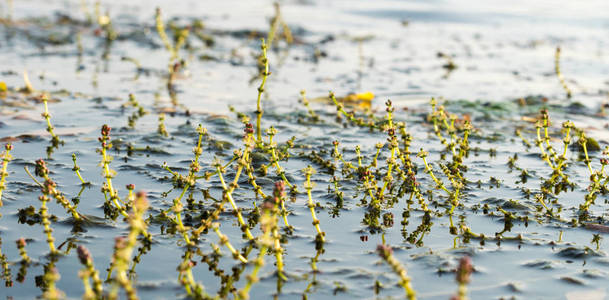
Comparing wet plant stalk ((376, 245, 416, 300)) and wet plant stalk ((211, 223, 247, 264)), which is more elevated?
wet plant stalk ((376, 245, 416, 300))

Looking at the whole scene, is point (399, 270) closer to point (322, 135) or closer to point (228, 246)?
point (228, 246)

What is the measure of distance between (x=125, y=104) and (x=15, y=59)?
3.03 metres

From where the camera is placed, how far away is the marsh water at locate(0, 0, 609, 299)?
302cm

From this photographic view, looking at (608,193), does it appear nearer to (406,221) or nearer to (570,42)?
(406,221)

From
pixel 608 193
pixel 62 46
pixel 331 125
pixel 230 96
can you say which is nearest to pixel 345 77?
pixel 230 96

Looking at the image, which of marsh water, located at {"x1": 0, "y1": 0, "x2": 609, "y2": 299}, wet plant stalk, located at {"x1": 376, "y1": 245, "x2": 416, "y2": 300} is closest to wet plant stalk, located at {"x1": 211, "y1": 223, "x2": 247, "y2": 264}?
marsh water, located at {"x1": 0, "y1": 0, "x2": 609, "y2": 299}

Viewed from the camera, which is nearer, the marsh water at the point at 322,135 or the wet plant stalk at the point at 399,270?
the wet plant stalk at the point at 399,270

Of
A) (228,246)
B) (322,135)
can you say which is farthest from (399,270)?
(322,135)

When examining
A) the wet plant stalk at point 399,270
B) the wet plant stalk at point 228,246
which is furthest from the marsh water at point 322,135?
the wet plant stalk at point 399,270

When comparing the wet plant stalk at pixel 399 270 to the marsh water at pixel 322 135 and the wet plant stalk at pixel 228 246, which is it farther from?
the wet plant stalk at pixel 228 246

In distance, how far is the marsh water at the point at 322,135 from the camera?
3021 millimetres

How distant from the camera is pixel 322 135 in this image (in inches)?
227

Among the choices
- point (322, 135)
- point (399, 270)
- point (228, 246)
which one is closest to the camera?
point (399, 270)

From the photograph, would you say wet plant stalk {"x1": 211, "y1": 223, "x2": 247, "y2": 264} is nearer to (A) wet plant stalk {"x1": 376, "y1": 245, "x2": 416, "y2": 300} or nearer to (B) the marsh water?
(B) the marsh water
